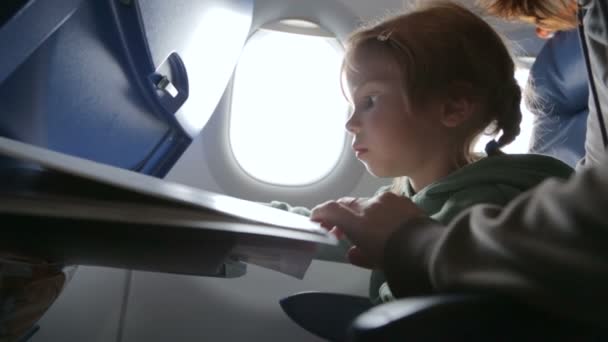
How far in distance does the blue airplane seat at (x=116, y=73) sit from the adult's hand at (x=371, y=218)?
395 mm

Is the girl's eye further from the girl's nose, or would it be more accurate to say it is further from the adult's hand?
the adult's hand

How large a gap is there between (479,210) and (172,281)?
1.42 metres

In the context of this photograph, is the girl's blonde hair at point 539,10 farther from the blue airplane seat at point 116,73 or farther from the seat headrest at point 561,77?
the blue airplane seat at point 116,73

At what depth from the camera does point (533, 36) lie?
1862 mm

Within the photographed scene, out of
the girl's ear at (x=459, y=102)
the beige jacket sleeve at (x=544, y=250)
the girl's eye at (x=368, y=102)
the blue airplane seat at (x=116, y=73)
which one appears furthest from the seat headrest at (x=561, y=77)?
the beige jacket sleeve at (x=544, y=250)

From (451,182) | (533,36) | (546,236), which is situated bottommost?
(546,236)

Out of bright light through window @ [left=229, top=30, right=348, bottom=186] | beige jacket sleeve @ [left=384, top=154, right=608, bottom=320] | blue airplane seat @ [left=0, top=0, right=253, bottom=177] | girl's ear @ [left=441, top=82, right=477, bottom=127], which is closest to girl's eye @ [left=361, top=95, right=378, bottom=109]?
girl's ear @ [left=441, top=82, right=477, bottom=127]

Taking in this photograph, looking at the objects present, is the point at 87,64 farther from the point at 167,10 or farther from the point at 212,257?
the point at 212,257

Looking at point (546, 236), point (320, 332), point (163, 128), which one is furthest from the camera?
point (163, 128)

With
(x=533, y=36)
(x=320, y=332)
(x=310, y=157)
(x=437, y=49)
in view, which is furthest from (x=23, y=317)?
(x=533, y=36)

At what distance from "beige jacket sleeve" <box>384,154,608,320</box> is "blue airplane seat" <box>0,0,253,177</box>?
525mm

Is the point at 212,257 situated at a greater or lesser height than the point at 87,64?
lesser

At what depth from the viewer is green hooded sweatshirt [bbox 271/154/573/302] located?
3.17ft

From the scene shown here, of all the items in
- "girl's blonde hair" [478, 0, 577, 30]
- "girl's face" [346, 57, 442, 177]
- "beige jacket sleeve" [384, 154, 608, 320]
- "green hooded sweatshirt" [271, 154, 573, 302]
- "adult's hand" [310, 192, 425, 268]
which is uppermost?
Answer: "girl's blonde hair" [478, 0, 577, 30]
